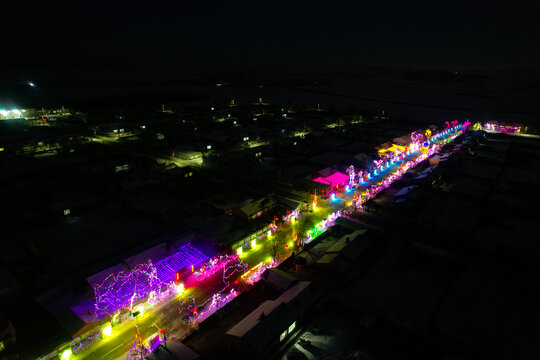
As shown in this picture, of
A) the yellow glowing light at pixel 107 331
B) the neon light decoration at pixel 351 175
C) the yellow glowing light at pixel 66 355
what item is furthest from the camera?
the neon light decoration at pixel 351 175

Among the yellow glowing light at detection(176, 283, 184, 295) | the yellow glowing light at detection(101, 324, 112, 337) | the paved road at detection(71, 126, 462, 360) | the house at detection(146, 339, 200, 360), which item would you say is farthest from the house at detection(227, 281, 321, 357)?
the yellow glowing light at detection(101, 324, 112, 337)

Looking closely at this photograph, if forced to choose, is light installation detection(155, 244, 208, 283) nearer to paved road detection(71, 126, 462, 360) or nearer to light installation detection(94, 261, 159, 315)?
light installation detection(94, 261, 159, 315)

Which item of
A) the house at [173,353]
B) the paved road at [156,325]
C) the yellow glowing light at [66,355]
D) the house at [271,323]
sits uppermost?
the house at [271,323]

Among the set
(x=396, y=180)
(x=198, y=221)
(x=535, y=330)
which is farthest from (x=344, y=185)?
(x=535, y=330)

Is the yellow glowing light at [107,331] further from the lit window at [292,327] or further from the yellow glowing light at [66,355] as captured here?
the lit window at [292,327]

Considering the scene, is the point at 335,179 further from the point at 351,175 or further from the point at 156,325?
the point at 156,325

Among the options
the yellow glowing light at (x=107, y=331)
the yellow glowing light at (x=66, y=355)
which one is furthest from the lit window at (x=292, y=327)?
the yellow glowing light at (x=66, y=355)

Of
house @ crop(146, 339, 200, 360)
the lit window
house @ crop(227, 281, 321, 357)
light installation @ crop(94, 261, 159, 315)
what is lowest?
light installation @ crop(94, 261, 159, 315)

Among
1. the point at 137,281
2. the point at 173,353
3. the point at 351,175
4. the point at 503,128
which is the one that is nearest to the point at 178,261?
the point at 137,281

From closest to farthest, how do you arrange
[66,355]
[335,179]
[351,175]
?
[66,355] → [335,179] → [351,175]

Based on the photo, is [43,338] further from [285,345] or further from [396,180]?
[396,180]

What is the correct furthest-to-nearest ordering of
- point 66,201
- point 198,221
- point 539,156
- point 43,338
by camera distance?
1. point 539,156
2. point 66,201
3. point 198,221
4. point 43,338
